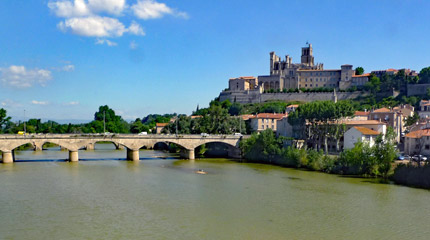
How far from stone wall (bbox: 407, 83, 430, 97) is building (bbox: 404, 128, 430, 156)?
169ft

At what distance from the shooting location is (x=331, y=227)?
73.2ft

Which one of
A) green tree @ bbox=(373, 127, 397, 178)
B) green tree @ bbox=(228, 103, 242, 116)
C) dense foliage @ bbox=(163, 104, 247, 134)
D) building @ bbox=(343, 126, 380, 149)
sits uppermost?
green tree @ bbox=(228, 103, 242, 116)

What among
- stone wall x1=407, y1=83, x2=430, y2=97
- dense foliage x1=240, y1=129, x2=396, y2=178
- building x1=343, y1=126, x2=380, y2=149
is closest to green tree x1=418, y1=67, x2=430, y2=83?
stone wall x1=407, y1=83, x2=430, y2=97

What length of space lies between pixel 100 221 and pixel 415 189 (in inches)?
975

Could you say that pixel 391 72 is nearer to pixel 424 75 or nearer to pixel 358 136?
pixel 424 75

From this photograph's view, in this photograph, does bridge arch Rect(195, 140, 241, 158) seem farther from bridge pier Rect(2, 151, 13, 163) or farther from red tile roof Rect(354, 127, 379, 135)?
bridge pier Rect(2, 151, 13, 163)

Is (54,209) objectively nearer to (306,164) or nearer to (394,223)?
(394,223)

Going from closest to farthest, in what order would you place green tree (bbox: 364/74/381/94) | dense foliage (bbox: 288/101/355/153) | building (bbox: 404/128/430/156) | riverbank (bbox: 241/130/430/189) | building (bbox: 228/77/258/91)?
riverbank (bbox: 241/130/430/189) → building (bbox: 404/128/430/156) → dense foliage (bbox: 288/101/355/153) → green tree (bbox: 364/74/381/94) → building (bbox: 228/77/258/91)

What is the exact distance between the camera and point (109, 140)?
5278cm

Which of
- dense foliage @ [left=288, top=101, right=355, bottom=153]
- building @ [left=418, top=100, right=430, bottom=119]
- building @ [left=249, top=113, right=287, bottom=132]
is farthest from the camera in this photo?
building @ [left=249, top=113, right=287, bottom=132]

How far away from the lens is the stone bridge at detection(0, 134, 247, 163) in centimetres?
4715

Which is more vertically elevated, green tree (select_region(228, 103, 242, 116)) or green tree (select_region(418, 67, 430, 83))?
green tree (select_region(418, 67, 430, 83))

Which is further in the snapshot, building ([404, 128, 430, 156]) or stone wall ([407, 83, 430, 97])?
stone wall ([407, 83, 430, 97])

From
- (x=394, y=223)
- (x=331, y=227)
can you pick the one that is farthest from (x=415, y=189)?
(x=331, y=227)
